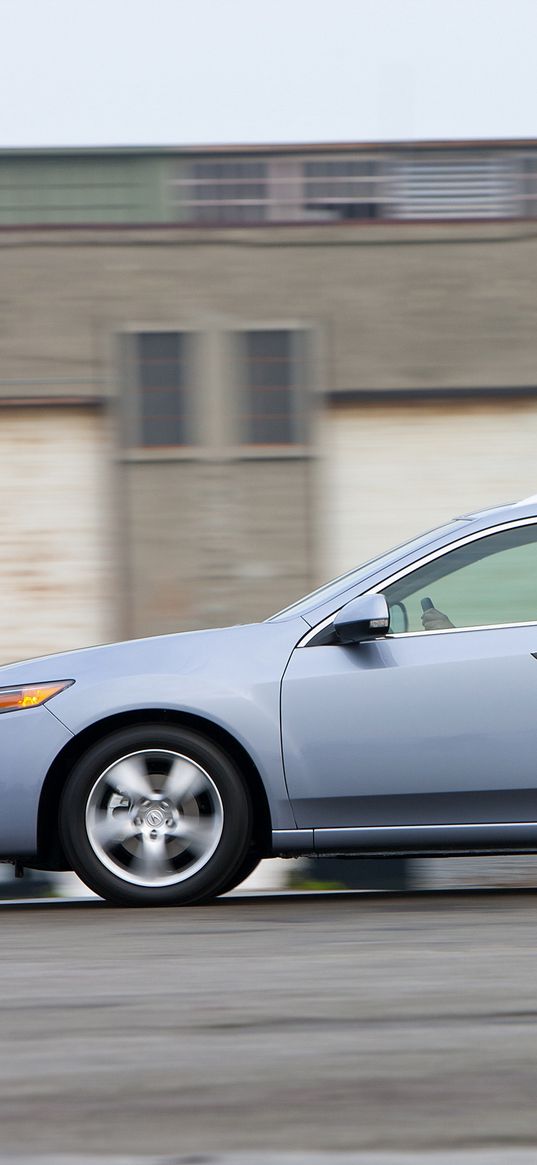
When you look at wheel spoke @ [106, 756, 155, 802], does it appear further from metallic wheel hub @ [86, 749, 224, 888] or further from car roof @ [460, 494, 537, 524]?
car roof @ [460, 494, 537, 524]

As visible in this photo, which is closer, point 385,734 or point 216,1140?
point 216,1140

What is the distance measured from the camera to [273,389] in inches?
666

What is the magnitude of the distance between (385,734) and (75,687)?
119 centimetres

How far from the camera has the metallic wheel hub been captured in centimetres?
613

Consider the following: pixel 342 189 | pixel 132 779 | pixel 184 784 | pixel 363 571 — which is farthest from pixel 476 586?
pixel 342 189

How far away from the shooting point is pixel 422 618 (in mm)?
6305

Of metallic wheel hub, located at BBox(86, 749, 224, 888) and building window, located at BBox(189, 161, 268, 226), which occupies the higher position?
building window, located at BBox(189, 161, 268, 226)

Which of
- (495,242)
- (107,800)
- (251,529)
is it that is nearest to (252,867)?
(107,800)

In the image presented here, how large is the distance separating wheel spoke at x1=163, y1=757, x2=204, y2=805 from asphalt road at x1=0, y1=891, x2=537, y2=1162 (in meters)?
0.44

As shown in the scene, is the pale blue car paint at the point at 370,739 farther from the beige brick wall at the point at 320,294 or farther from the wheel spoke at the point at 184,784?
the beige brick wall at the point at 320,294

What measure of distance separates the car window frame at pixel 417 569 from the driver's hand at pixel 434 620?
0.01 m

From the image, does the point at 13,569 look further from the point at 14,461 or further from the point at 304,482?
the point at 304,482

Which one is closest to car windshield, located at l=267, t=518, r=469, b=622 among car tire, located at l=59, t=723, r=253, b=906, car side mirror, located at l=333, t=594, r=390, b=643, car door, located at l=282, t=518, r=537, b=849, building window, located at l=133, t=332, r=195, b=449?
car side mirror, located at l=333, t=594, r=390, b=643

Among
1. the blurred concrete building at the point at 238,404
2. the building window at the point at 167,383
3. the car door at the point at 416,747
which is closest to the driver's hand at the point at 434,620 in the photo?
the car door at the point at 416,747
